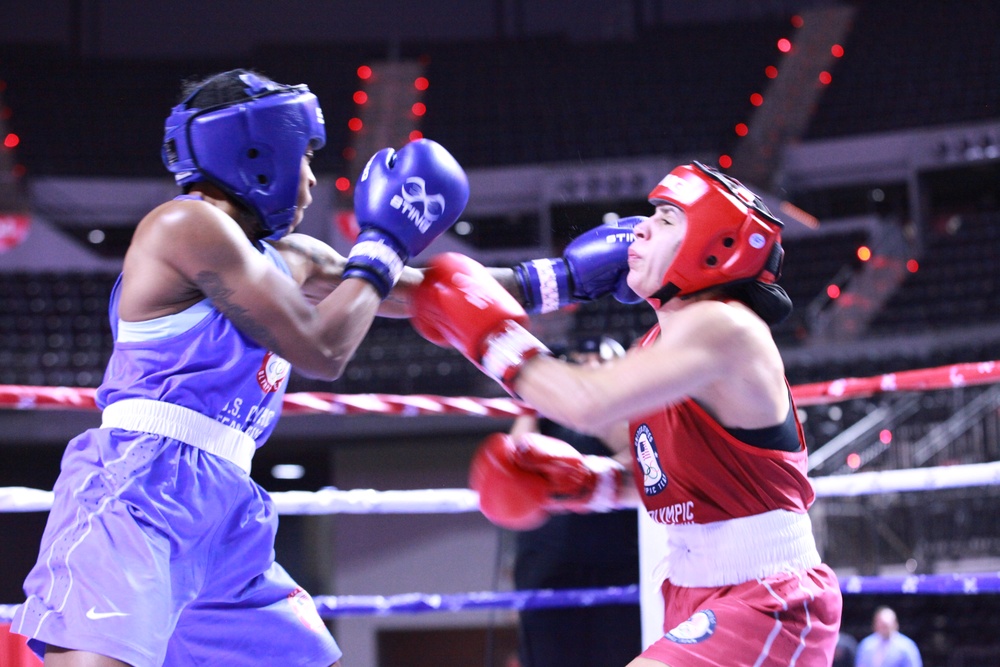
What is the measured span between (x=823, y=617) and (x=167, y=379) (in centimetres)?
110

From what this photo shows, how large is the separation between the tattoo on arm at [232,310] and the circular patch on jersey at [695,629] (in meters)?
0.75

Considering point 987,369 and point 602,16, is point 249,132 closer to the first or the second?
point 987,369

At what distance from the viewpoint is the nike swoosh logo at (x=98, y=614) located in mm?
1330

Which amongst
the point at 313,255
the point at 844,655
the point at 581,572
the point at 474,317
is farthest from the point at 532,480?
the point at 844,655

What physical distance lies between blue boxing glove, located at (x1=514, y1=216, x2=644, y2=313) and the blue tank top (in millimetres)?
705

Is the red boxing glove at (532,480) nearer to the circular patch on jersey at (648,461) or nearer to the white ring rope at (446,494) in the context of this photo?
the circular patch on jersey at (648,461)

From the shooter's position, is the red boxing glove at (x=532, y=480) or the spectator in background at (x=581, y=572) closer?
the red boxing glove at (x=532, y=480)

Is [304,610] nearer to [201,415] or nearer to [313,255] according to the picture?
[201,415]

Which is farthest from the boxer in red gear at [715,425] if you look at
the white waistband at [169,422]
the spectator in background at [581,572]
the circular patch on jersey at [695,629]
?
the spectator in background at [581,572]

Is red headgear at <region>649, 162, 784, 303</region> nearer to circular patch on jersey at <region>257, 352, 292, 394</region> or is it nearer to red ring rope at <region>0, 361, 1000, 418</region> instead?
circular patch on jersey at <region>257, 352, 292, 394</region>

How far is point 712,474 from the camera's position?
5.33 feet

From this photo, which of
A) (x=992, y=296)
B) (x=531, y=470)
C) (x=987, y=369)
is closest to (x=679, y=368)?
(x=531, y=470)

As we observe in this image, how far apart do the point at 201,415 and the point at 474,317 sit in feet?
1.56

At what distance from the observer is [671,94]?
47.2ft
